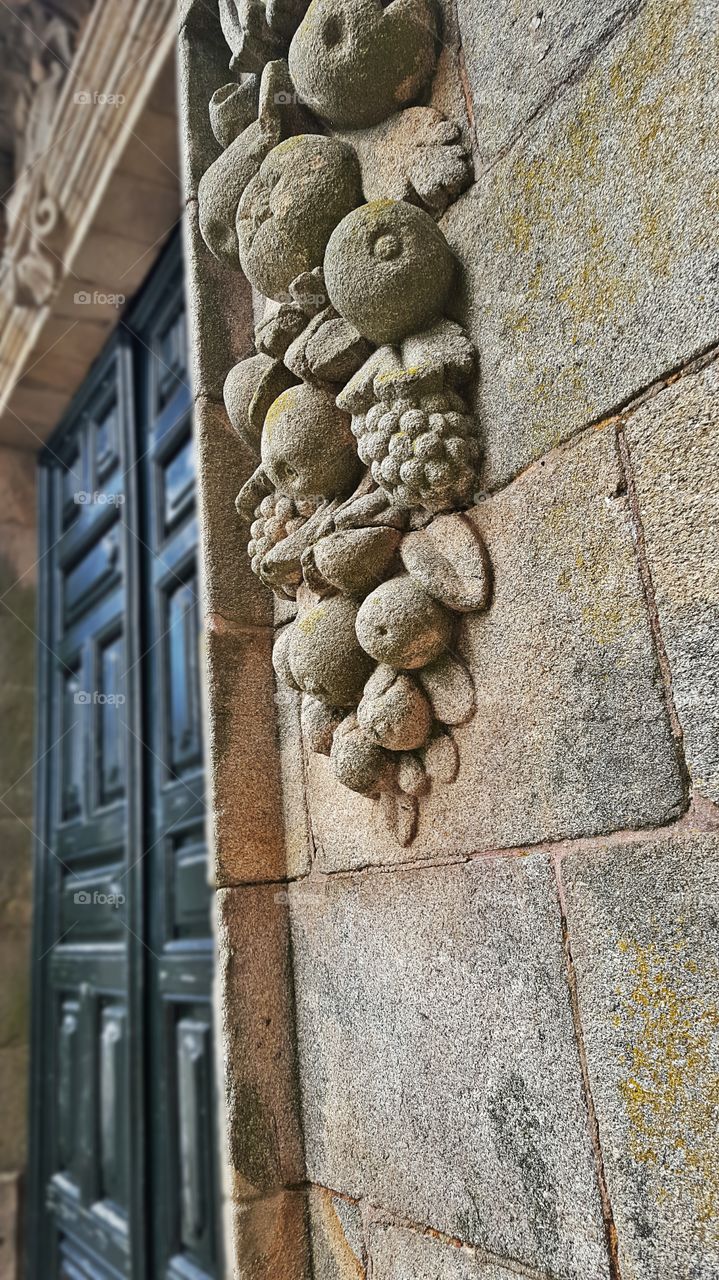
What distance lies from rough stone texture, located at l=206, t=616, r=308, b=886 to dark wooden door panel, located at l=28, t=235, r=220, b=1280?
3.46 feet

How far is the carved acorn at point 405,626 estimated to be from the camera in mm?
868

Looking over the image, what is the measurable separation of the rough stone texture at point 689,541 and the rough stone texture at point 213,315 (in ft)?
2.48

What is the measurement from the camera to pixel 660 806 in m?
0.69

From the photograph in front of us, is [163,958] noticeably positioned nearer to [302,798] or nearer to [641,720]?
[302,798]

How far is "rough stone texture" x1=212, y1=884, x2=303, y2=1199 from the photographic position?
3.54 feet

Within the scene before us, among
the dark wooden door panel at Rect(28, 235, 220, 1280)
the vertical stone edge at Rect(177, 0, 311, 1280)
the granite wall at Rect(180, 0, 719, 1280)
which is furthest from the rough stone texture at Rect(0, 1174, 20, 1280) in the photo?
the granite wall at Rect(180, 0, 719, 1280)

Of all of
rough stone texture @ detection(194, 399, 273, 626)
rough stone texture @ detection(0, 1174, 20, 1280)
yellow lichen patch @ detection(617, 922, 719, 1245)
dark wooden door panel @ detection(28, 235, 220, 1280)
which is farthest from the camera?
rough stone texture @ detection(0, 1174, 20, 1280)

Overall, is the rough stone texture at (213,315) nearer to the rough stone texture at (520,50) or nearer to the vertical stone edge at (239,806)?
the vertical stone edge at (239,806)

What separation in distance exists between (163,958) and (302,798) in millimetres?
1371

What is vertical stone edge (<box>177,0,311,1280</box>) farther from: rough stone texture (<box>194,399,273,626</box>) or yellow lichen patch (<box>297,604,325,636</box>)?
yellow lichen patch (<box>297,604,325,636</box>)

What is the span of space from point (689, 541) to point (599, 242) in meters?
0.28

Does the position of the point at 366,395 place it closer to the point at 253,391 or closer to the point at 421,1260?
the point at 253,391

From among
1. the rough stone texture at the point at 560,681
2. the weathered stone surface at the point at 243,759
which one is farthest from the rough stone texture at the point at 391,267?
the weathered stone surface at the point at 243,759

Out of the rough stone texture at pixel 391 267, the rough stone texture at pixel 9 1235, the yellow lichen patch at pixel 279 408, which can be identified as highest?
the rough stone texture at pixel 391 267
